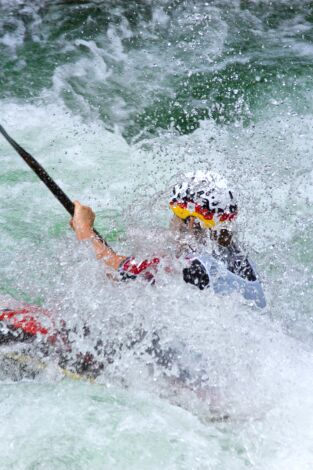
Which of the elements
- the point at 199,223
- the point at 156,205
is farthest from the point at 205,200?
the point at 156,205

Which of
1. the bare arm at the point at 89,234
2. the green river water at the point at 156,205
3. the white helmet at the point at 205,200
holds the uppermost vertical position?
the white helmet at the point at 205,200

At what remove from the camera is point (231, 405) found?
11.6 feet

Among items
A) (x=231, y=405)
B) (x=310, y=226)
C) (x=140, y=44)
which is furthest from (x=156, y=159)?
(x=231, y=405)

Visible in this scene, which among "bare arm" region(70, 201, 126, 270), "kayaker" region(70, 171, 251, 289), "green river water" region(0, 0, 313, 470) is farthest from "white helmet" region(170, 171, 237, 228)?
"bare arm" region(70, 201, 126, 270)

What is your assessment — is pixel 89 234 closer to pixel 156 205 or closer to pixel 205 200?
pixel 205 200

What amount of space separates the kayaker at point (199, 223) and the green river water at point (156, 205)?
0.44 feet

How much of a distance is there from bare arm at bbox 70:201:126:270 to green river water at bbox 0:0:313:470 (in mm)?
90

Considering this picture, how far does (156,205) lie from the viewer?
5.28 m

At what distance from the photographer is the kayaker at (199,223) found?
3.48m

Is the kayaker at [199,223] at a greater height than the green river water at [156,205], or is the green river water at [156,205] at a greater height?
the kayaker at [199,223]

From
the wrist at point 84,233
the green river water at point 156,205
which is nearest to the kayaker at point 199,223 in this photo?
the green river water at point 156,205

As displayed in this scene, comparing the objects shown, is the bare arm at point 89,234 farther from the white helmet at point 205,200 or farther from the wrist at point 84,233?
the white helmet at point 205,200

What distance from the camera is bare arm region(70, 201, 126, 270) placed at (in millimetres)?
3717

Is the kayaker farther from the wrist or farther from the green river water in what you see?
the wrist
